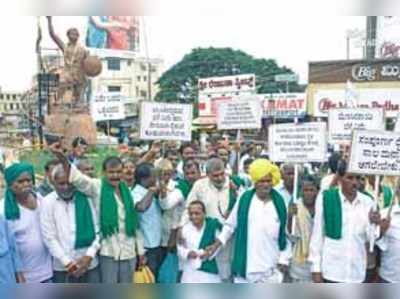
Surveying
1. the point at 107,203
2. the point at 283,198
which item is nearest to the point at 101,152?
the point at 107,203

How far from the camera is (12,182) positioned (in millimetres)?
2871

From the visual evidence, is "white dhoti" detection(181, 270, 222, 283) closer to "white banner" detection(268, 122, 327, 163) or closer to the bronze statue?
"white banner" detection(268, 122, 327, 163)

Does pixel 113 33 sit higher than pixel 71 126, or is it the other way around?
pixel 113 33

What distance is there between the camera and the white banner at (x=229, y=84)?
9.37 feet

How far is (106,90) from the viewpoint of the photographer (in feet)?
9.45

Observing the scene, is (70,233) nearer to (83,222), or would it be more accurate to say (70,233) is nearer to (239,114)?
(83,222)

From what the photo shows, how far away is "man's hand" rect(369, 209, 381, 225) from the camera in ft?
9.70

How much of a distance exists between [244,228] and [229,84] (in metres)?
0.59

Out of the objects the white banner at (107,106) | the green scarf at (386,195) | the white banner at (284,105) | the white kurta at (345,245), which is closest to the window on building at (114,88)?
the white banner at (107,106)

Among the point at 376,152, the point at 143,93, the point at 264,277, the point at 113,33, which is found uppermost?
the point at 113,33

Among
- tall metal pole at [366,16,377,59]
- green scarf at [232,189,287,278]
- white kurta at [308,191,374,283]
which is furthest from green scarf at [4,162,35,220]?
tall metal pole at [366,16,377,59]

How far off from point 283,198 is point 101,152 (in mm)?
755

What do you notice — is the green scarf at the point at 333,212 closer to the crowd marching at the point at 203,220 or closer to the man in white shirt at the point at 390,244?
the crowd marching at the point at 203,220

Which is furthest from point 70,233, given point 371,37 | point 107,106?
point 371,37
